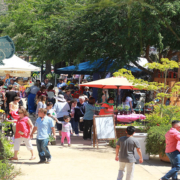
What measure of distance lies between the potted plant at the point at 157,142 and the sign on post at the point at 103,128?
1.87 meters

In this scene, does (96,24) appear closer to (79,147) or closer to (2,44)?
(79,147)

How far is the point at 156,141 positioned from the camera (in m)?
8.91

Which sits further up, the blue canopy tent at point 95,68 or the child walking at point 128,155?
the blue canopy tent at point 95,68

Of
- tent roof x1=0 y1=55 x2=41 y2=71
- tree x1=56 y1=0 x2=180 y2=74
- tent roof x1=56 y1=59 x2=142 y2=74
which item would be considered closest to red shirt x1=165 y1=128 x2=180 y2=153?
tree x1=56 y1=0 x2=180 y2=74

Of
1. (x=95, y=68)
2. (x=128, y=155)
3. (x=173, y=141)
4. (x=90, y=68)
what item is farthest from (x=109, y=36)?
(x=128, y=155)

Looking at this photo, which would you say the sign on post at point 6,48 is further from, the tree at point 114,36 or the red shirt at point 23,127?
the tree at point 114,36

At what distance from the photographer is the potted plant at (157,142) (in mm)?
8797

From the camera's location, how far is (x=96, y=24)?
581 inches

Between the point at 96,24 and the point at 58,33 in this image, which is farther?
the point at 58,33

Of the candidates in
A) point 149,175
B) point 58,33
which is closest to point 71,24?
point 58,33

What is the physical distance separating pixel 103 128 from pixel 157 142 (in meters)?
2.45

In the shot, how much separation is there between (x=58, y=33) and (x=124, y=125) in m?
6.68

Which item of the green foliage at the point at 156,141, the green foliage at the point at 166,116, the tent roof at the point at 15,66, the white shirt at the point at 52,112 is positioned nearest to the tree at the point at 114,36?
the tent roof at the point at 15,66

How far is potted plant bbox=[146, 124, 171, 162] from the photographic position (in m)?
8.80
